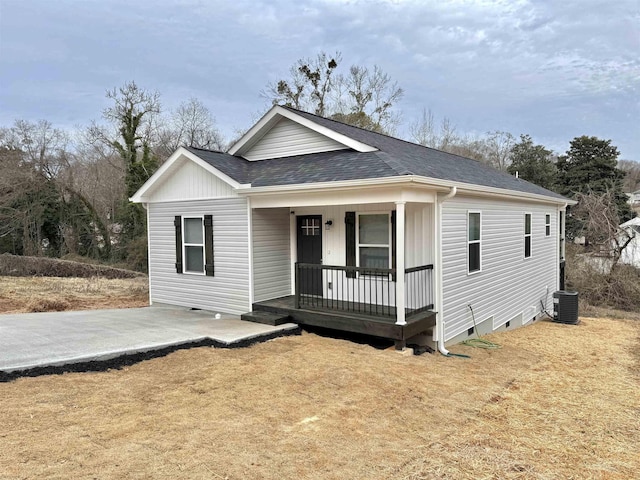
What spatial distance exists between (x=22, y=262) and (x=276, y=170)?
1723cm

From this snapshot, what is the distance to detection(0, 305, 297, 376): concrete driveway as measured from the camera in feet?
19.3

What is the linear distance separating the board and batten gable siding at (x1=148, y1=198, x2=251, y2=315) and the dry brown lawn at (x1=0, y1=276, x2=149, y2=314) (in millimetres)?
2379

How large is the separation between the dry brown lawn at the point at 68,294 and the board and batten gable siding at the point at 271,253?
5050mm

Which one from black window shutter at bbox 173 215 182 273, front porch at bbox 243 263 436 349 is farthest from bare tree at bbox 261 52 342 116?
front porch at bbox 243 263 436 349

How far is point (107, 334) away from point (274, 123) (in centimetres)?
575

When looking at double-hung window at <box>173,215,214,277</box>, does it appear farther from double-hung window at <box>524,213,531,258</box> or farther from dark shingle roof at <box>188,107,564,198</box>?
double-hung window at <box>524,213,531,258</box>

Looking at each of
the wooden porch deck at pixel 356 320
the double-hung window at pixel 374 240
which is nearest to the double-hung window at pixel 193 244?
the wooden porch deck at pixel 356 320

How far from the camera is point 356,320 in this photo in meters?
7.37

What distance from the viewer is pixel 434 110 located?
107ft

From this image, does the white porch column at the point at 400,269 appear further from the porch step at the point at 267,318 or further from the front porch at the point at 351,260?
the porch step at the point at 267,318

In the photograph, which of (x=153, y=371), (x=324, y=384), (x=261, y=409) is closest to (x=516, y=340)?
(x=324, y=384)

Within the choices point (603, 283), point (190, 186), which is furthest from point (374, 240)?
point (603, 283)

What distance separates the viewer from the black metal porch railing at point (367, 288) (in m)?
7.50

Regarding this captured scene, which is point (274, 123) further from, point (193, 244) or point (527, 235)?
point (527, 235)
